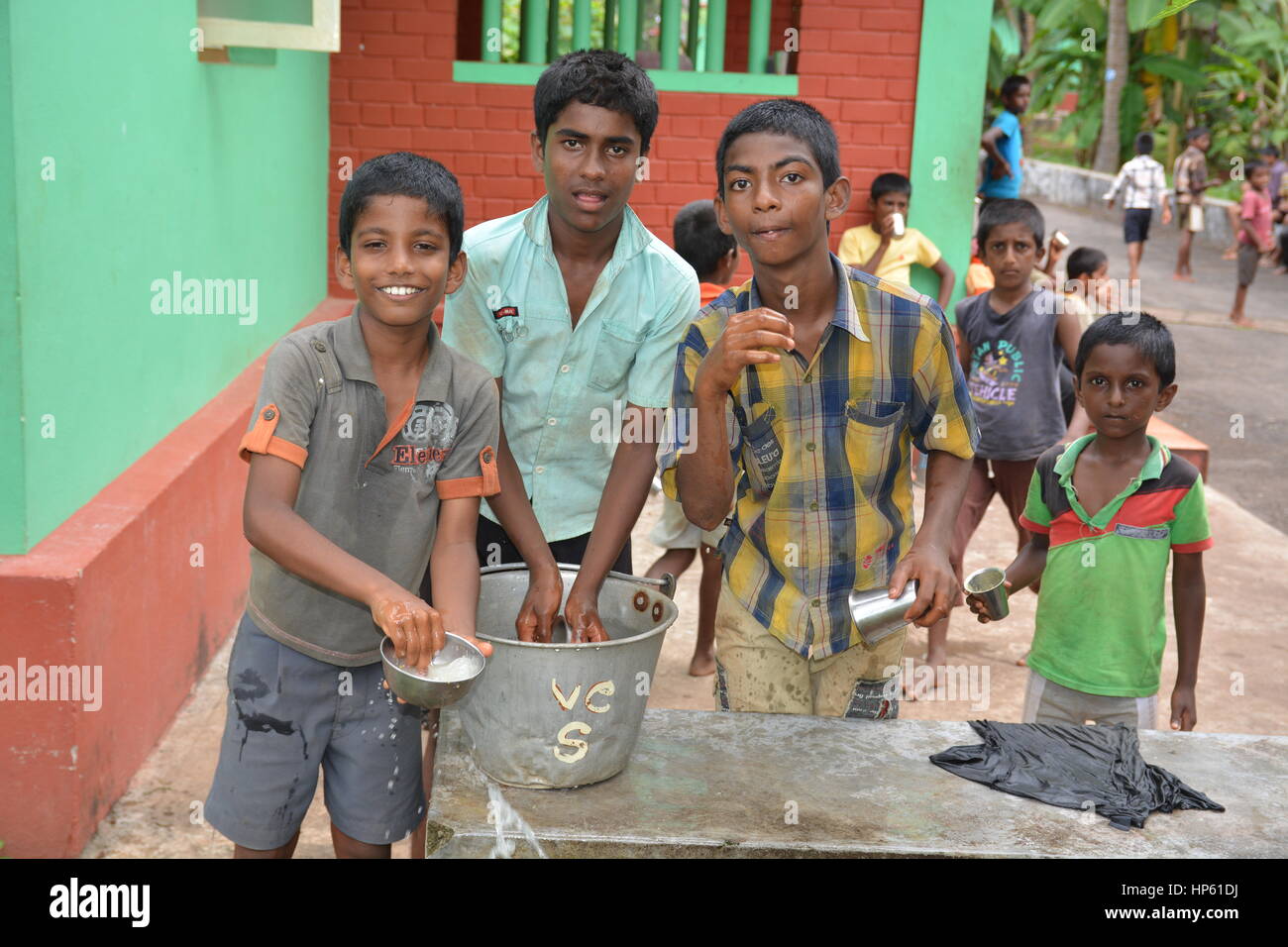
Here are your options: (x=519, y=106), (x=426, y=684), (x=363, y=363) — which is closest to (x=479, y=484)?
(x=363, y=363)

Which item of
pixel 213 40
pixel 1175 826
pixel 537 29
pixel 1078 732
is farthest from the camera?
pixel 537 29

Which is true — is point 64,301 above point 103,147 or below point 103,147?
below

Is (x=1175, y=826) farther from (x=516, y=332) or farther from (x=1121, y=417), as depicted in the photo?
(x=516, y=332)

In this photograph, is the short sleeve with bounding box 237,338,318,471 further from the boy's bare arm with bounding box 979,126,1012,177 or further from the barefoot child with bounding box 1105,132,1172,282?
the barefoot child with bounding box 1105,132,1172,282

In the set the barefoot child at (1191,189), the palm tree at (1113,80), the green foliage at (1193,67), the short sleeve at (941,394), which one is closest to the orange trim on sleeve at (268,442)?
the short sleeve at (941,394)

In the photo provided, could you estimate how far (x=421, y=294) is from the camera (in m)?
2.41

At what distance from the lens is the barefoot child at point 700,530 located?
4.59 meters

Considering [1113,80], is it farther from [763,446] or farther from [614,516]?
[614,516]

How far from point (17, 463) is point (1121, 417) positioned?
2.58 meters

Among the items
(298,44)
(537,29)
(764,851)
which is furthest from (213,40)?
(764,851)

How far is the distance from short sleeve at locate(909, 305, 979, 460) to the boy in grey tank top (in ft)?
6.63

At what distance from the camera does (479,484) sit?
2498mm

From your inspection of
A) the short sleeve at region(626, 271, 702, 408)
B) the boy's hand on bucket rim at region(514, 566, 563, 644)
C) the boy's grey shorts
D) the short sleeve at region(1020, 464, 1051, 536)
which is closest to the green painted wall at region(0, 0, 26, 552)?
the boy's grey shorts

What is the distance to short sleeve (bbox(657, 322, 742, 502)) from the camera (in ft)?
8.42
